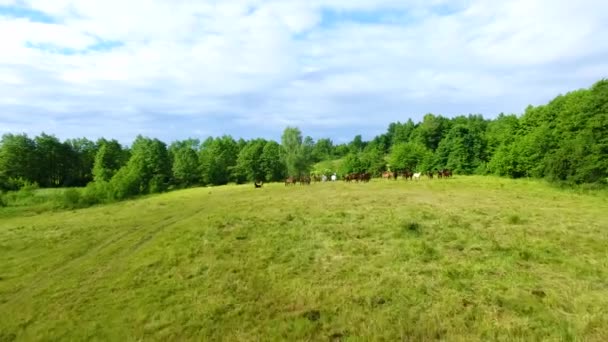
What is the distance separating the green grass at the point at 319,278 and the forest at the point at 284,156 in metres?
32.4

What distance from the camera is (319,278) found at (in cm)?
1341

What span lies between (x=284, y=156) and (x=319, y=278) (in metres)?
75.2

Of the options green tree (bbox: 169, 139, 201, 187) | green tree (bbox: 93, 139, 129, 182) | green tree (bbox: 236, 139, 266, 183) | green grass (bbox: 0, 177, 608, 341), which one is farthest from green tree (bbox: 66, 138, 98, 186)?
green grass (bbox: 0, 177, 608, 341)

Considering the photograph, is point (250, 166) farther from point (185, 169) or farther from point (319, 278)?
point (319, 278)

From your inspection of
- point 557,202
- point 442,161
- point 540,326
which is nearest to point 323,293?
point 540,326

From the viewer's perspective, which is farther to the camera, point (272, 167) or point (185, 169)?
point (272, 167)

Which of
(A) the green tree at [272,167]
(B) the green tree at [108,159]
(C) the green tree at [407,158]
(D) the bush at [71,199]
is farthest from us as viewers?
(A) the green tree at [272,167]

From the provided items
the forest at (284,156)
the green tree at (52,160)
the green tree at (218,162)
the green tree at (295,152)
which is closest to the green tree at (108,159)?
the forest at (284,156)

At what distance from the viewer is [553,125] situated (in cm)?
5944

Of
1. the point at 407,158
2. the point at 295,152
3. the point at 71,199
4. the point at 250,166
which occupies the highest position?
the point at 295,152

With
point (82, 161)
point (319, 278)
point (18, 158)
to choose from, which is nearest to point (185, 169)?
point (82, 161)

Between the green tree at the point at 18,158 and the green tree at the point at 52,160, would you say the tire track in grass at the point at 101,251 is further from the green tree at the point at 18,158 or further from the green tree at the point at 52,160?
the green tree at the point at 52,160

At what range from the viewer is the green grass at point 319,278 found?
10.0m

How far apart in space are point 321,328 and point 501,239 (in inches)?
423
